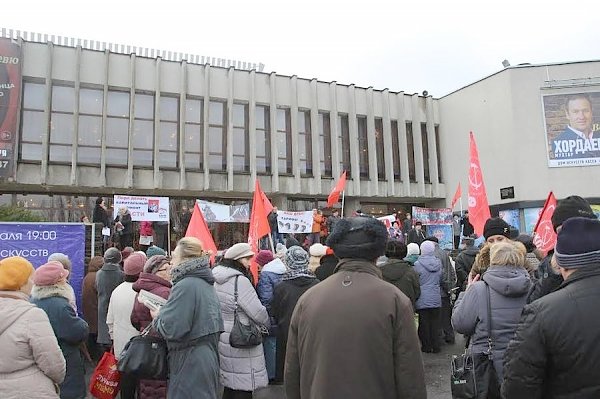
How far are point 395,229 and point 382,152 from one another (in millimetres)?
9303

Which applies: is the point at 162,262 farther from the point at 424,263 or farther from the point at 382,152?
the point at 382,152

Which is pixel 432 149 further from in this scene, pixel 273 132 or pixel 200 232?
pixel 200 232

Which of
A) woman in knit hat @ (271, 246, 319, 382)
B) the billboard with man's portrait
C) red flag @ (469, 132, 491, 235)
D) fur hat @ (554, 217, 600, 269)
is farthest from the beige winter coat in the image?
the billboard with man's portrait

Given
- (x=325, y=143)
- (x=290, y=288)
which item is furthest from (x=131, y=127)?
(x=290, y=288)

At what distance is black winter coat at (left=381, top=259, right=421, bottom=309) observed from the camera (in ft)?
23.3

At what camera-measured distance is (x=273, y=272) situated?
6340mm

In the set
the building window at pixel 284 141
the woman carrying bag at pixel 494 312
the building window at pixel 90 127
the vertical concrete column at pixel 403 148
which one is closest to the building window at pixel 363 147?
the vertical concrete column at pixel 403 148

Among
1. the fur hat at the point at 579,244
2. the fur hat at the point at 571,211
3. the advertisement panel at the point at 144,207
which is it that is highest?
the advertisement panel at the point at 144,207

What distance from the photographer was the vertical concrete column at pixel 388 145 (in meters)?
24.7

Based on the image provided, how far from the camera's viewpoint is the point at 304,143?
23219 mm

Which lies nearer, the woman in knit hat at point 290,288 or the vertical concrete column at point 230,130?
the woman in knit hat at point 290,288

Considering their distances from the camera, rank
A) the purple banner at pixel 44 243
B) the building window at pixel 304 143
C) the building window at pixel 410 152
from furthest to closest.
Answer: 1. the building window at pixel 410 152
2. the building window at pixel 304 143
3. the purple banner at pixel 44 243

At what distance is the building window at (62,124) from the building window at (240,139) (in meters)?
6.70

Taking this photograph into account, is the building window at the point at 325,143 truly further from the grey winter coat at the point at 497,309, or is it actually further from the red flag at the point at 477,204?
the grey winter coat at the point at 497,309
